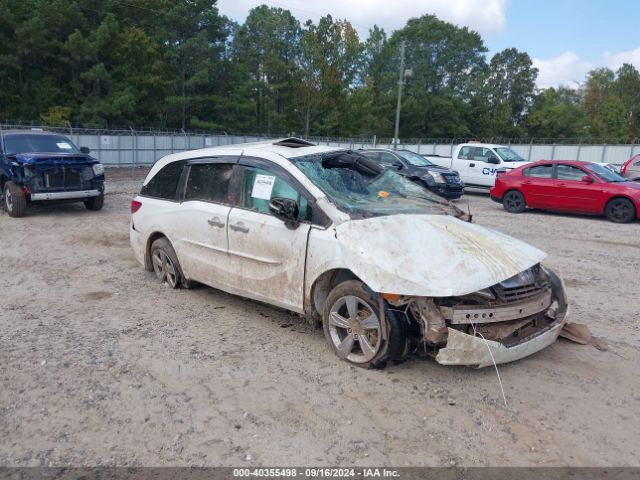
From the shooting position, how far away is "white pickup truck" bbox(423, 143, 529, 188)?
59.0 ft

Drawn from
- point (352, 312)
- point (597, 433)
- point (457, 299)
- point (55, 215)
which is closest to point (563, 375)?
point (597, 433)

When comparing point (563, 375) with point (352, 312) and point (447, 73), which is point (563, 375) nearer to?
point (352, 312)

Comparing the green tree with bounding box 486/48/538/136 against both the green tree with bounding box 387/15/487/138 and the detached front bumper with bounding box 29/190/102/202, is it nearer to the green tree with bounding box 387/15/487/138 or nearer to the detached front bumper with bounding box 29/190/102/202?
the green tree with bounding box 387/15/487/138

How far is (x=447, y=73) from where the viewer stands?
75.0 meters

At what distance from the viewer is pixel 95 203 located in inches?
492

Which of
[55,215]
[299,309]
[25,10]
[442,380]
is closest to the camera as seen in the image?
[442,380]

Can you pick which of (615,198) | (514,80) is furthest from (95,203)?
(514,80)

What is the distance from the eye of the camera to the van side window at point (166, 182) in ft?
20.3

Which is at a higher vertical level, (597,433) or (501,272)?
(501,272)

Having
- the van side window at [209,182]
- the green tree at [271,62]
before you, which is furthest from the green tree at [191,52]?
the van side window at [209,182]

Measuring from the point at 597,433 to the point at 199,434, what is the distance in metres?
2.57

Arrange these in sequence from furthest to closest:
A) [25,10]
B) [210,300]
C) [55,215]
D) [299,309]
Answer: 1. [25,10]
2. [55,215]
3. [210,300]
4. [299,309]

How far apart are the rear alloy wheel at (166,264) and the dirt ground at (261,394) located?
0.18m

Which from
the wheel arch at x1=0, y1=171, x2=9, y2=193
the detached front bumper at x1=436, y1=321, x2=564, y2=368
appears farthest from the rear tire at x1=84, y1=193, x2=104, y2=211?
the detached front bumper at x1=436, y1=321, x2=564, y2=368
